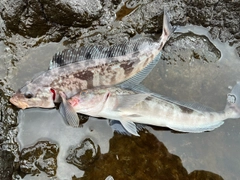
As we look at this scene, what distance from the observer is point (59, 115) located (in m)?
4.20

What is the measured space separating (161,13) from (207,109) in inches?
60.2

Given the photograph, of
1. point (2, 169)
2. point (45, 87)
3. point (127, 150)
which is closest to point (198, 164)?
point (127, 150)

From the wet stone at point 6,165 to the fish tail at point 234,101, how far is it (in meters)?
2.94

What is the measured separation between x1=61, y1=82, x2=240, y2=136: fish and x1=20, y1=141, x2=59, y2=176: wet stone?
522 millimetres

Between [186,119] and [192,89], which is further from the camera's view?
[192,89]

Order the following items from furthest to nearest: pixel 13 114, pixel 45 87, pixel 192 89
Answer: pixel 192 89, pixel 13 114, pixel 45 87

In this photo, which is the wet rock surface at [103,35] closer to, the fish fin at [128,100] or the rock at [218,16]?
the rock at [218,16]

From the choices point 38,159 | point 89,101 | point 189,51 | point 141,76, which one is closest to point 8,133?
point 38,159

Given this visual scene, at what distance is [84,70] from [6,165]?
5.15 feet

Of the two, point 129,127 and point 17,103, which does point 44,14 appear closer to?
point 17,103

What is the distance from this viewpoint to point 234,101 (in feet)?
14.0

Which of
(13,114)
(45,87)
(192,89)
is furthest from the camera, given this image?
(192,89)

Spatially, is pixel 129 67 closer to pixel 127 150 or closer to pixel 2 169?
pixel 127 150

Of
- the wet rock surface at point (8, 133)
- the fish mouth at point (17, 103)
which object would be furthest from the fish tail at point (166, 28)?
the wet rock surface at point (8, 133)
